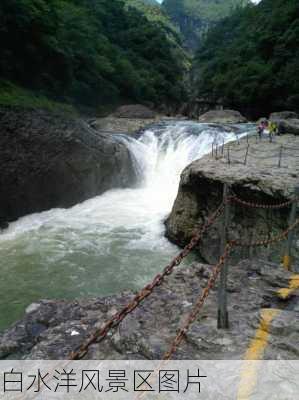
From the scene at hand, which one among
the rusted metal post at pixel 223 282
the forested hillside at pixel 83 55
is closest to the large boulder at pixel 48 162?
the forested hillside at pixel 83 55

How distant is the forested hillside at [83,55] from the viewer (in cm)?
1906

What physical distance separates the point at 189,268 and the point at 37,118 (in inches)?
397

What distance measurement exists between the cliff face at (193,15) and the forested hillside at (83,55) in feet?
313

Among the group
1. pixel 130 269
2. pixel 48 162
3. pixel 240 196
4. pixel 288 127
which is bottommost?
pixel 130 269

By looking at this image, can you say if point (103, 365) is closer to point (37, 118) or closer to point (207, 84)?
point (37, 118)

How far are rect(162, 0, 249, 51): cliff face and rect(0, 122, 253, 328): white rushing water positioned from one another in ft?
440

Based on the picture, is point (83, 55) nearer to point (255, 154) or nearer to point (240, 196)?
point (255, 154)

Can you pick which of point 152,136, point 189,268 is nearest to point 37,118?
point 152,136

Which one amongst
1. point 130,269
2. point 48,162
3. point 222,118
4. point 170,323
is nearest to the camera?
point 170,323

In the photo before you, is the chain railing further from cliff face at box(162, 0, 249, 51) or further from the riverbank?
cliff face at box(162, 0, 249, 51)

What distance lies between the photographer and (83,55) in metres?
29.5

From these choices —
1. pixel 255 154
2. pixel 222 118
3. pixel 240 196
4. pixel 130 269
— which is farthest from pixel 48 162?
pixel 222 118

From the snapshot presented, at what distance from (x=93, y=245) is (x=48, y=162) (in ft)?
15.3

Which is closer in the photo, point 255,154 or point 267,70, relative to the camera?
point 255,154
